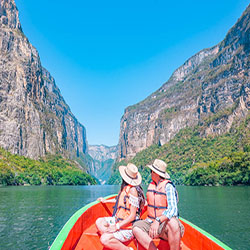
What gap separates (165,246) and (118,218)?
121cm

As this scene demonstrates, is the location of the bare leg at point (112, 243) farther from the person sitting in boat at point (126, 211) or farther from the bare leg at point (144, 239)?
the bare leg at point (144, 239)

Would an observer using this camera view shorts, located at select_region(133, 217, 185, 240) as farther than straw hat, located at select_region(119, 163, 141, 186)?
Answer: No

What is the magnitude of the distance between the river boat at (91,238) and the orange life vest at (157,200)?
72 cm

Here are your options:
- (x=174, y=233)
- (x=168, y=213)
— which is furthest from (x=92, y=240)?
(x=168, y=213)

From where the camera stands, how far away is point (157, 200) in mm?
5219

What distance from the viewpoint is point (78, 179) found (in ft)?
397

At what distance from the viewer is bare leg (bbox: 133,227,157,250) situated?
475cm

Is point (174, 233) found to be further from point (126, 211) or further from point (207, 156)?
point (207, 156)

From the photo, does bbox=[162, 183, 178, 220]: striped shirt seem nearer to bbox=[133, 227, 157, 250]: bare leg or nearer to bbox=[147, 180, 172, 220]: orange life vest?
bbox=[147, 180, 172, 220]: orange life vest

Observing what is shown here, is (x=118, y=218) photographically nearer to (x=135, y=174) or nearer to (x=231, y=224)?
(x=135, y=174)

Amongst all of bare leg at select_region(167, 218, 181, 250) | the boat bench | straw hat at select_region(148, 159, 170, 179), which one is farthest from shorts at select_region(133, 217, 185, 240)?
straw hat at select_region(148, 159, 170, 179)

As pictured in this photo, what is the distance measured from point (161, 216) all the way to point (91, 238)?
2.89 meters

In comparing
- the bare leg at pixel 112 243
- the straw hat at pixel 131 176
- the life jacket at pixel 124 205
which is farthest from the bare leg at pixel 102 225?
the straw hat at pixel 131 176

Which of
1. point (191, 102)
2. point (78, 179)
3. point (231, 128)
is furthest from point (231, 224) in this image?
point (191, 102)
